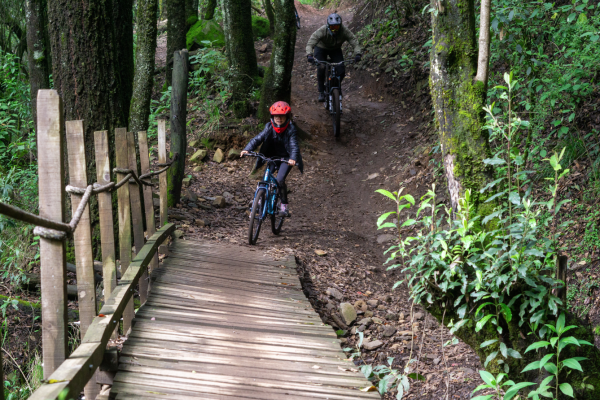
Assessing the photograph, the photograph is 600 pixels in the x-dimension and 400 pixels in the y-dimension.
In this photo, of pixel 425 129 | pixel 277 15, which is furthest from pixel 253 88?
pixel 425 129

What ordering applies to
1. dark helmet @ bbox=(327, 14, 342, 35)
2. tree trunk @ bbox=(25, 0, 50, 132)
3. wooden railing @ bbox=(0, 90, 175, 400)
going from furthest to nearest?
Result: dark helmet @ bbox=(327, 14, 342, 35) < tree trunk @ bbox=(25, 0, 50, 132) < wooden railing @ bbox=(0, 90, 175, 400)

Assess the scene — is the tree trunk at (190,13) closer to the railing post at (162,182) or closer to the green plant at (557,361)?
the railing post at (162,182)

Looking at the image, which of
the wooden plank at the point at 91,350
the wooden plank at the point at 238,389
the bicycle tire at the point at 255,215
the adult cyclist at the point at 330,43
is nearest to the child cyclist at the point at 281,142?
the bicycle tire at the point at 255,215

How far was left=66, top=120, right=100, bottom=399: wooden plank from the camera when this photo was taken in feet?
9.77

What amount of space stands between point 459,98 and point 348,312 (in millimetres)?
3185

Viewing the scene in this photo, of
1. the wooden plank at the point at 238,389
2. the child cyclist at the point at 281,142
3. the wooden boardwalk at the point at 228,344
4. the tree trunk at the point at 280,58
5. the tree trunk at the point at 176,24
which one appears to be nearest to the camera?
the wooden plank at the point at 238,389

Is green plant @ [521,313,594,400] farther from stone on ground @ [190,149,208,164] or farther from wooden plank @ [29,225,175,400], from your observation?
stone on ground @ [190,149,208,164]

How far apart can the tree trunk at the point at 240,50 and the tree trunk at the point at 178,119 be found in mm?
3781

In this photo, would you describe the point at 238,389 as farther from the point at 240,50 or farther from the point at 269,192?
the point at 240,50

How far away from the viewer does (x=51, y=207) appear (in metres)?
2.47

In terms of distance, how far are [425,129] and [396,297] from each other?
17.1 feet

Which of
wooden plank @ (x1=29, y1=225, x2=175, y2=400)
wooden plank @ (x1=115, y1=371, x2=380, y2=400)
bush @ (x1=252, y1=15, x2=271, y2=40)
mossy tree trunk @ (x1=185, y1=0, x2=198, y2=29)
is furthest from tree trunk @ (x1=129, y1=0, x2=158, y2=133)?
bush @ (x1=252, y1=15, x2=271, y2=40)

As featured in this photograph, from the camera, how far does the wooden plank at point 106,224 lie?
369 cm

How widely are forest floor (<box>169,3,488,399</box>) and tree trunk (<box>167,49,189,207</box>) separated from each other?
22.3 inches
